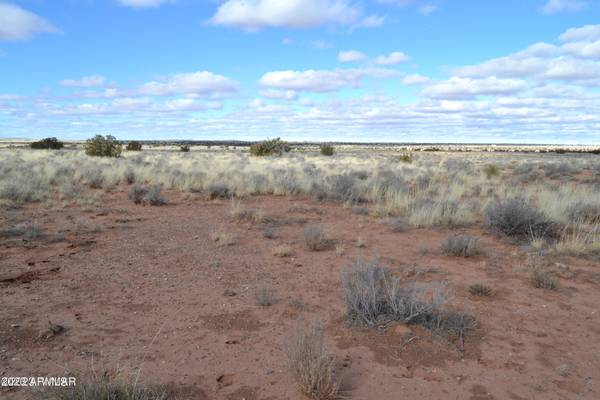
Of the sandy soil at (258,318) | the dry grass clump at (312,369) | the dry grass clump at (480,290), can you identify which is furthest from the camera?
the dry grass clump at (480,290)

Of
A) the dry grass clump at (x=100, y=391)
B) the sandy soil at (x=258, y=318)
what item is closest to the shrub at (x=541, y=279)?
the sandy soil at (x=258, y=318)

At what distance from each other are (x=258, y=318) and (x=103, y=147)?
1096 inches

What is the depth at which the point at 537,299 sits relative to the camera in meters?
5.68

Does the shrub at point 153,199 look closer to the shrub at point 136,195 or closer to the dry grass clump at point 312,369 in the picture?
the shrub at point 136,195

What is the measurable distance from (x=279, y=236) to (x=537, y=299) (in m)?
4.89

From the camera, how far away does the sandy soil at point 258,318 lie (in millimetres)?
3822

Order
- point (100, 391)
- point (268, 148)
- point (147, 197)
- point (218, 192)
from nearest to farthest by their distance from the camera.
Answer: point (100, 391)
point (147, 197)
point (218, 192)
point (268, 148)

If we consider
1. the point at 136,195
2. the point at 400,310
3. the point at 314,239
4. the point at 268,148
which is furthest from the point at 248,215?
the point at 268,148

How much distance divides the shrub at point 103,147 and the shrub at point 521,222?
87.4 ft

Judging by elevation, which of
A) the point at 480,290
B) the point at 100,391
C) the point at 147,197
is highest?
the point at 147,197

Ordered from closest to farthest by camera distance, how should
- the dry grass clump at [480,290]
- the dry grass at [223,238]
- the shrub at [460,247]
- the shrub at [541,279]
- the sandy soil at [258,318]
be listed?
the sandy soil at [258,318]
the dry grass clump at [480,290]
the shrub at [541,279]
the shrub at [460,247]
the dry grass at [223,238]

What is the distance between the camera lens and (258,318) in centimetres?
503

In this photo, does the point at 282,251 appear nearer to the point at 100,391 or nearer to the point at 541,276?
the point at 541,276

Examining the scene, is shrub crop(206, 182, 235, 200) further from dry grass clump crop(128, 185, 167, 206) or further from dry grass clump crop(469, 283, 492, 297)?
dry grass clump crop(469, 283, 492, 297)
